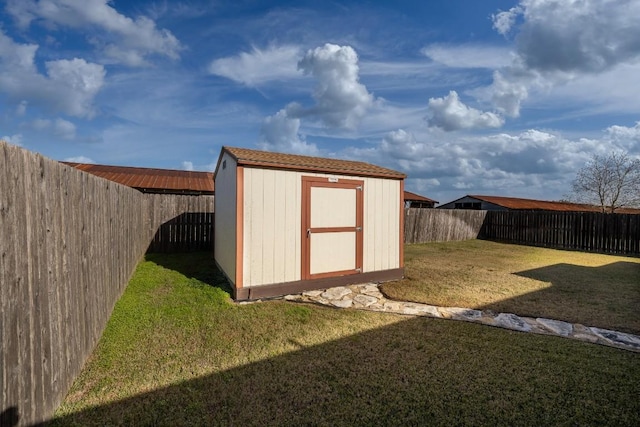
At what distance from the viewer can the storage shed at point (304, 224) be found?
16.1 ft

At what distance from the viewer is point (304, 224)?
5301mm

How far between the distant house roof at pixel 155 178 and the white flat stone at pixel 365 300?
11.4 m

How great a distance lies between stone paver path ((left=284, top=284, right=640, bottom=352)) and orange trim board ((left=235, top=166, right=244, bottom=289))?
882 millimetres

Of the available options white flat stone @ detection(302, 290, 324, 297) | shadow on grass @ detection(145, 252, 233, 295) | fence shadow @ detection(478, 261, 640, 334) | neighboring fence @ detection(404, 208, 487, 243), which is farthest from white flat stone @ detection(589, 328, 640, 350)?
neighboring fence @ detection(404, 208, 487, 243)

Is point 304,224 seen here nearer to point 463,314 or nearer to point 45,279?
point 463,314

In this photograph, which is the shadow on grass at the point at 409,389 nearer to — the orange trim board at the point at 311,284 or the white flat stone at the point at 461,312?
the white flat stone at the point at 461,312

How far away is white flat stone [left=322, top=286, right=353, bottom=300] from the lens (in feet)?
16.6

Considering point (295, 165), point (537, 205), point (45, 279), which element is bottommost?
point (45, 279)

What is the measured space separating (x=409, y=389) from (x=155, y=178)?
53.0ft

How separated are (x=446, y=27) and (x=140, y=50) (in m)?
7.18

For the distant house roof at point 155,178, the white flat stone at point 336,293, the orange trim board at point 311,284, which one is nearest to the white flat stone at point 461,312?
the white flat stone at point 336,293

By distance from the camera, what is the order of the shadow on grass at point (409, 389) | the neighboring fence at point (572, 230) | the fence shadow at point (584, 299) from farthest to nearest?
the neighboring fence at point (572, 230) < the fence shadow at point (584, 299) < the shadow on grass at point (409, 389)

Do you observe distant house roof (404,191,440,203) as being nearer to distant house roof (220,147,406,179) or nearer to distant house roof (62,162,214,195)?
distant house roof (62,162,214,195)

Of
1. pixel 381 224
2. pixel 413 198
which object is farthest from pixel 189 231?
pixel 413 198
